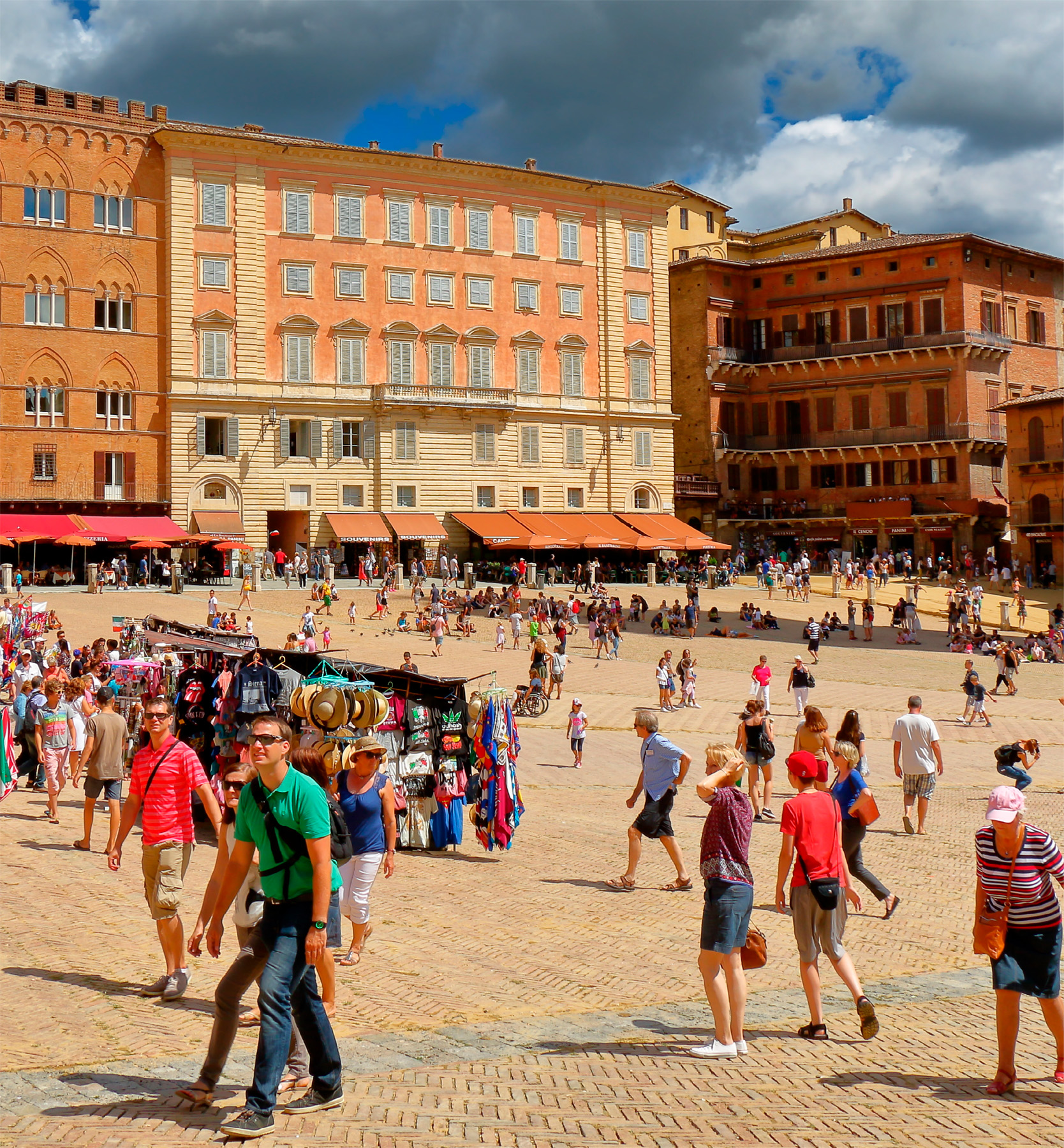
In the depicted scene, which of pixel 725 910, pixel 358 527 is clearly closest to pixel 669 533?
pixel 358 527

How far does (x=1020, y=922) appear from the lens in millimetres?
6574

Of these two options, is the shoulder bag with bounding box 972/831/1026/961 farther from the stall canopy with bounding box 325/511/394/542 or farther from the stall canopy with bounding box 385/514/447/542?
the stall canopy with bounding box 385/514/447/542

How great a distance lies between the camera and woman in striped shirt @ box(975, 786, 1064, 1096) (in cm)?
655

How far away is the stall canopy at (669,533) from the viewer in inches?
2188

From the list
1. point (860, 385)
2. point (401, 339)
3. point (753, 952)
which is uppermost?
point (401, 339)

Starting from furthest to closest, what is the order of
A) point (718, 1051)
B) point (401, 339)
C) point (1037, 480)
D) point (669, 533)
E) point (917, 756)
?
point (669, 533) → point (401, 339) → point (1037, 480) → point (917, 756) → point (718, 1051)

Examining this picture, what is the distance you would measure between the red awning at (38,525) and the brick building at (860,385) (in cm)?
2898

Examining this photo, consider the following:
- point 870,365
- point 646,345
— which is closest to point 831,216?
point 870,365

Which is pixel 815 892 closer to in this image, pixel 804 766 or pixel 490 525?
pixel 804 766

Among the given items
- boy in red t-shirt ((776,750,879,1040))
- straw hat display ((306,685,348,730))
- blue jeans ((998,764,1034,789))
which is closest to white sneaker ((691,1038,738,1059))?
boy in red t-shirt ((776,750,879,1040))

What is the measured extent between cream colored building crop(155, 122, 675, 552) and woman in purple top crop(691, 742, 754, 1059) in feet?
152

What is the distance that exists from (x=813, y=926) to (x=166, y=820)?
3944mm

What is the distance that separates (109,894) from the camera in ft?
33.6

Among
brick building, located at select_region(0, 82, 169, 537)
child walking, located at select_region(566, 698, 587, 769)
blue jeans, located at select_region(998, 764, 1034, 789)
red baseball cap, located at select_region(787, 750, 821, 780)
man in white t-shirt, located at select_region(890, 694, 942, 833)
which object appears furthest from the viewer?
brick building, located at select_region(0, 82, 169, 537)
